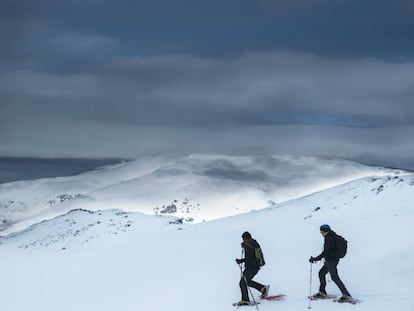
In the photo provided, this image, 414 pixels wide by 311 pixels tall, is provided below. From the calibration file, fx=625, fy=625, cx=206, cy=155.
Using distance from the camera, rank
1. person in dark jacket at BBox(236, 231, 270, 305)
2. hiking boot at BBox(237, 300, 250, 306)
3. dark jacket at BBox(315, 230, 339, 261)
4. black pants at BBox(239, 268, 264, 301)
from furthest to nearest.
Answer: hiking boot at BBox(237, 300, 250, 306) < black pants at BBox(239, 268, 264, 301) < person in dark jacket at BBox(236, 231, 270, 305) < dark jacket at BBox(315, 230, 339, 261)

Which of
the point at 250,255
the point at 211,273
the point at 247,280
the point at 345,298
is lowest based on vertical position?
the point at 345,298

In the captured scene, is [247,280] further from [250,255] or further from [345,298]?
[345,298]

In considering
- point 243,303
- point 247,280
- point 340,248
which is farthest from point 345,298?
point 243,303

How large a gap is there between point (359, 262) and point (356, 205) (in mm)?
72426

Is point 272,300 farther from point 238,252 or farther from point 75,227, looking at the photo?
point 75,227

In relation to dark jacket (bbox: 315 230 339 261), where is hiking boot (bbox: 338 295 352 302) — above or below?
below

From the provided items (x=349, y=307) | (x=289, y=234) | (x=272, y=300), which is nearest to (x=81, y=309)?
(x=272, y=300)

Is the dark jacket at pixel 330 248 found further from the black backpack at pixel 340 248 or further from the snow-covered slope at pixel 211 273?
the snow-covered slope at pixel 211 273

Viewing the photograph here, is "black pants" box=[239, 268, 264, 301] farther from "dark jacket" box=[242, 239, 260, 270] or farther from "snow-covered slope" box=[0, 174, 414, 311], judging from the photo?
"snow-covered slope" box=[0, 174, 414, 311]

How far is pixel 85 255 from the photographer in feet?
114

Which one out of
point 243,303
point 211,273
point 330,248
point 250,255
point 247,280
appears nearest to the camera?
point 330,248

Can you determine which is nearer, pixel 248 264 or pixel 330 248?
pixel 330 248

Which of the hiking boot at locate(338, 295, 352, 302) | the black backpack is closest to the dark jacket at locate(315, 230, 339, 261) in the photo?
the black backpack

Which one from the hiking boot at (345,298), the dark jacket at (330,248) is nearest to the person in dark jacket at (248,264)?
the dark jacket at (330,248)
